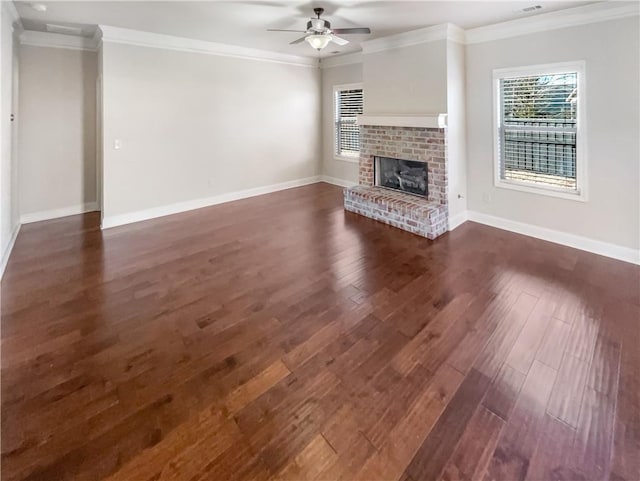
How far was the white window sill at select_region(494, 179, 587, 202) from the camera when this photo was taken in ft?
13.6

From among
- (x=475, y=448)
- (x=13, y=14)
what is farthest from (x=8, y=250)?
(x=475, y=448)

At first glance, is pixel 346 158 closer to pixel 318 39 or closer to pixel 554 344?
pixel 318 39

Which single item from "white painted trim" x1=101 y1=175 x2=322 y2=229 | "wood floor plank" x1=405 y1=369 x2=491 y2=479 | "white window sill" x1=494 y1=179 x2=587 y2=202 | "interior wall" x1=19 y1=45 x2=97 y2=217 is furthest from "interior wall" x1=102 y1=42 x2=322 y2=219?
"wood floor plank" x1=405 y1=369 x2=491 y2=479

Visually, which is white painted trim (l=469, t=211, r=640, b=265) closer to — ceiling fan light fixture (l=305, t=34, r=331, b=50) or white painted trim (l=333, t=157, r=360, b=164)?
white painted trim (l=333, t=157, r=360, b=164)

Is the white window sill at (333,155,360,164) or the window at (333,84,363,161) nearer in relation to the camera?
the window at (333,84,363,161)

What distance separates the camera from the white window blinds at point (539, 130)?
13.5 ft

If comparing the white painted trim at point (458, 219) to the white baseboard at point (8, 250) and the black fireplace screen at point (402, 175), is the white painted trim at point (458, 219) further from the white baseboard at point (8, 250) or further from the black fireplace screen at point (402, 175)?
the white baseboard at point (8, 250)

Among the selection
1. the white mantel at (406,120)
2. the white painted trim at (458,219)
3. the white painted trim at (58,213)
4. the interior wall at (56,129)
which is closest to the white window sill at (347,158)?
the white mantel at (406,120)

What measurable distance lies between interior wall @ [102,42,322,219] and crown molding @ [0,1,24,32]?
3.10ft

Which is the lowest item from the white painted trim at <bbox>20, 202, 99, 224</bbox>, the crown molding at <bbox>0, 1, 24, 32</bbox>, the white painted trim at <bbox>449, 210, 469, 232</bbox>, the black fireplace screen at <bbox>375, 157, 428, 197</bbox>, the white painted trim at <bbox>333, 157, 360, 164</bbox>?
the white painted trim at <bbox>449, 210, 469, 232</bbox>

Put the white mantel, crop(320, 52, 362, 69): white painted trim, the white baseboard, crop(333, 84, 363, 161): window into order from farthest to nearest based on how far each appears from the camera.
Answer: crop(333, 84, 363, 161): window, crop(320, 52, 362, 69): white painted trim, the white mantel, the white baseboard

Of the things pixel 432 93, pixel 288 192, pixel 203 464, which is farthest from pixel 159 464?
pixel 288 192

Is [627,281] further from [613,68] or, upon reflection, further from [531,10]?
[531,10]

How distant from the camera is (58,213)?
5668mm
